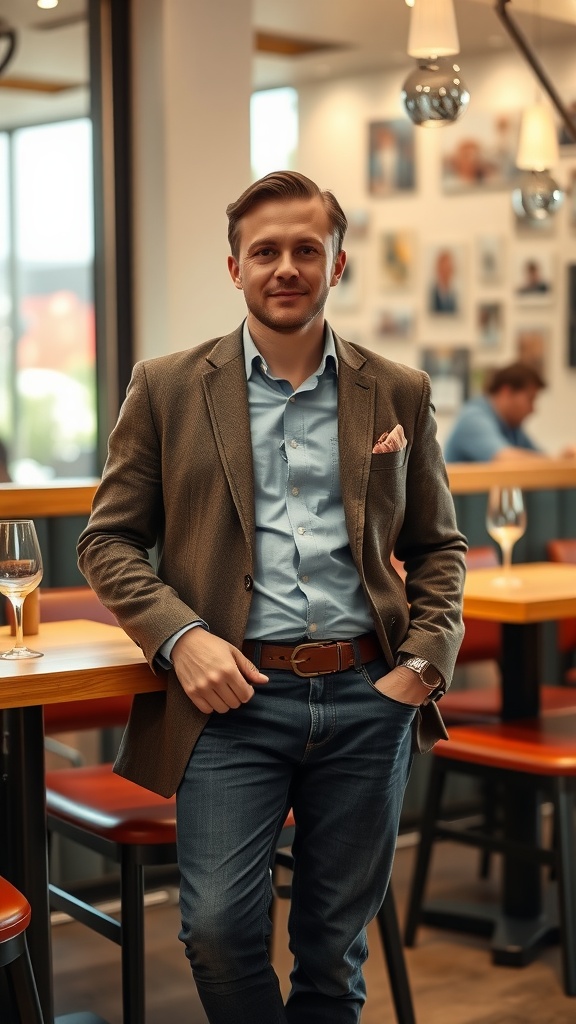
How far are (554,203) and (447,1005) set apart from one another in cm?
238

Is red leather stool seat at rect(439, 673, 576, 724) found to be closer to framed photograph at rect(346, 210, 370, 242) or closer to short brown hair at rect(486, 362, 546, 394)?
short brown hair at rect(486, 362, 546, 394)

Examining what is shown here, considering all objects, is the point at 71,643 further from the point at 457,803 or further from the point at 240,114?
the point at 240,114

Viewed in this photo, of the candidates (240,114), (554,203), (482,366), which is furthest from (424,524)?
(482,366)

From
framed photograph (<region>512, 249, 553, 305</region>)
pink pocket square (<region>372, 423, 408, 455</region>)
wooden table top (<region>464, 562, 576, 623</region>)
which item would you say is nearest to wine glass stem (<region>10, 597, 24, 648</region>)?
pink pocket square (<region>372, 423, 408, 455</region>)

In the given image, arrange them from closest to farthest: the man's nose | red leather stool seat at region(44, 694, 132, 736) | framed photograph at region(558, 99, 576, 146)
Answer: the man's nose < red leather stool seat at region(44, 694, 132, 736) < framed photograph at region(558, 99, 576, 146)

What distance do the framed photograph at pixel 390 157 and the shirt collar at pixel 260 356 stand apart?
266 inches

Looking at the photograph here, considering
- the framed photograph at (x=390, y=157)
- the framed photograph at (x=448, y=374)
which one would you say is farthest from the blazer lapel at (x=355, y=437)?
the framed photograph at (x=390, y=157)

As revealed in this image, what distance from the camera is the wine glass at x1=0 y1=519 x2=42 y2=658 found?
214 cm

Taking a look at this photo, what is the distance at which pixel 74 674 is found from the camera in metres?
1.98

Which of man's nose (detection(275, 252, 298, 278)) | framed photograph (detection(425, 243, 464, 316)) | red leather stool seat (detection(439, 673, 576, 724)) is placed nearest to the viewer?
man's nose (detection(275, 252, 298, 278))

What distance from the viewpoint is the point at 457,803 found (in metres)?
4.39

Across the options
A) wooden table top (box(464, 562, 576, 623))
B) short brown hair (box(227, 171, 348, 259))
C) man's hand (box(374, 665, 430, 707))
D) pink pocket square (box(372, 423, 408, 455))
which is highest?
short brown hair (box(227, 171, 348, 259))

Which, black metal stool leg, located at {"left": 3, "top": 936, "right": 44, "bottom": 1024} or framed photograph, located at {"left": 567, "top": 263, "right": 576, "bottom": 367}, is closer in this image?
black metal stool leg, located at {"left": 3, "top": 936, "right": 44, "bottom": 1024}

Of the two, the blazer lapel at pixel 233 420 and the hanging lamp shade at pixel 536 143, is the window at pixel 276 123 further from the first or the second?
the blazer lapel at pixel 233 420
